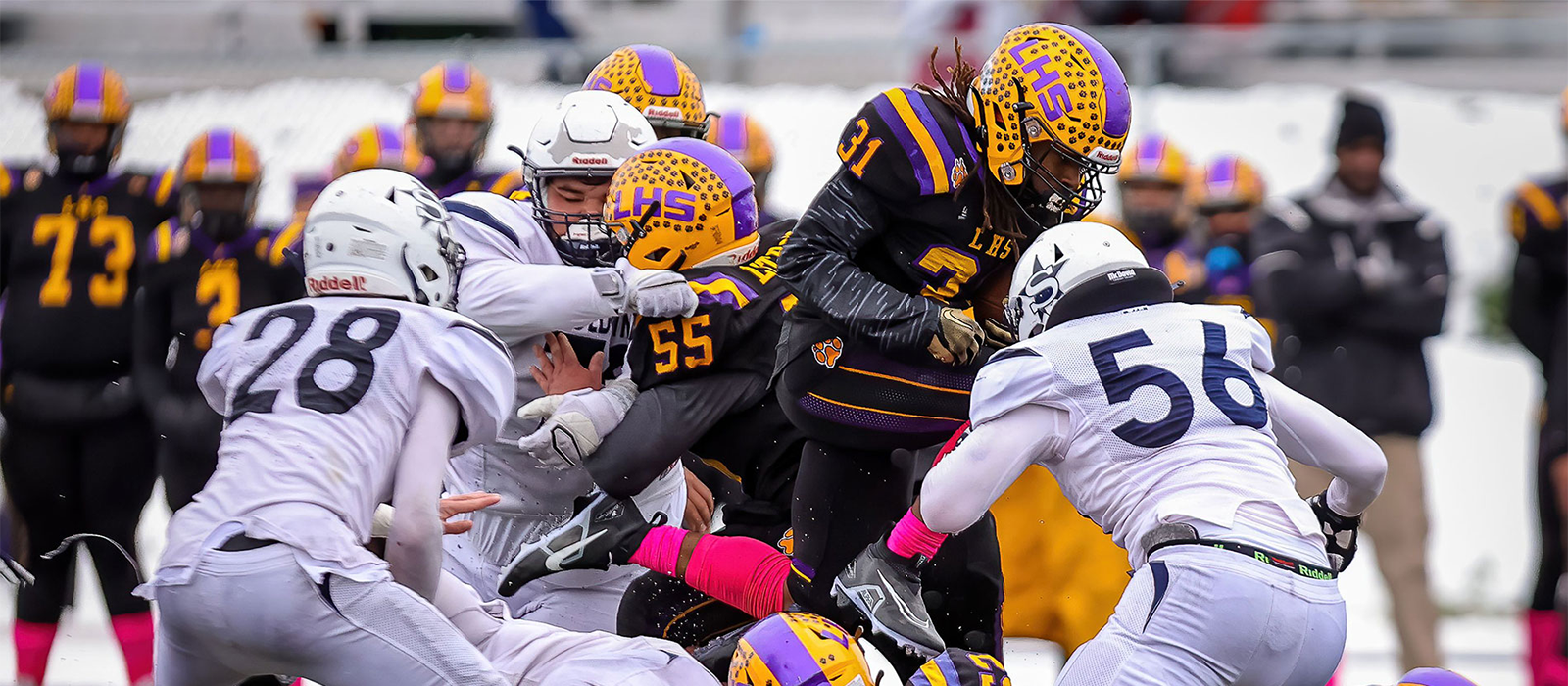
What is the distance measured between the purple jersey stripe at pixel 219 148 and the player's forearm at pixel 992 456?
4.44 m

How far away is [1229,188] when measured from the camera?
8172mm

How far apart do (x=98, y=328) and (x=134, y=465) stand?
1.93 ft

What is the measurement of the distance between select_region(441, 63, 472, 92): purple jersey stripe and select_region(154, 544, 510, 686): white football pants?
15.0ft

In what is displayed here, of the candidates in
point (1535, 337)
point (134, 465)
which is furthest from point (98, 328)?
point (1535, 337)

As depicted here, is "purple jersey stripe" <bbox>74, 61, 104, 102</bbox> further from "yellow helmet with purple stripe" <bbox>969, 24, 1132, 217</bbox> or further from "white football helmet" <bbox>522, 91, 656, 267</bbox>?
"yellow helmet with purple stripe" <bbox>969, 24, 1132, 217</bbox>

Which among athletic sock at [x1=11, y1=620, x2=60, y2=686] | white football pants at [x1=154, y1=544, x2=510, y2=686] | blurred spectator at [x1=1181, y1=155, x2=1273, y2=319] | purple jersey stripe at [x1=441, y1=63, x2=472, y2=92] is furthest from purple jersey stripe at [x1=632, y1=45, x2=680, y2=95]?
athletic sock at [x1=11, y1=620, x2=60, y2=686]

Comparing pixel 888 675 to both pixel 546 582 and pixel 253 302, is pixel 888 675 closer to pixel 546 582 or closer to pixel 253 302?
pixel 546 582

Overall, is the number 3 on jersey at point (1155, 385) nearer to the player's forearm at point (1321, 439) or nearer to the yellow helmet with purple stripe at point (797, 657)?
the player's forearm at point (1321, 439)

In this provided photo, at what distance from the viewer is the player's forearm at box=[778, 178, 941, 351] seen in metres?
4.03

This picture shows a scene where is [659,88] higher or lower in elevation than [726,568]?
higher

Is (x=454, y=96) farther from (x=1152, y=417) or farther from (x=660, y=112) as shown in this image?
(x=1152, y=417)

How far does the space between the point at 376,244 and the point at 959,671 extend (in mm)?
1522

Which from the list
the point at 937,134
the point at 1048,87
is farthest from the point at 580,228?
the point at 1048,87

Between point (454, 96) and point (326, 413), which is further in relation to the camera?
point (454, 96)
